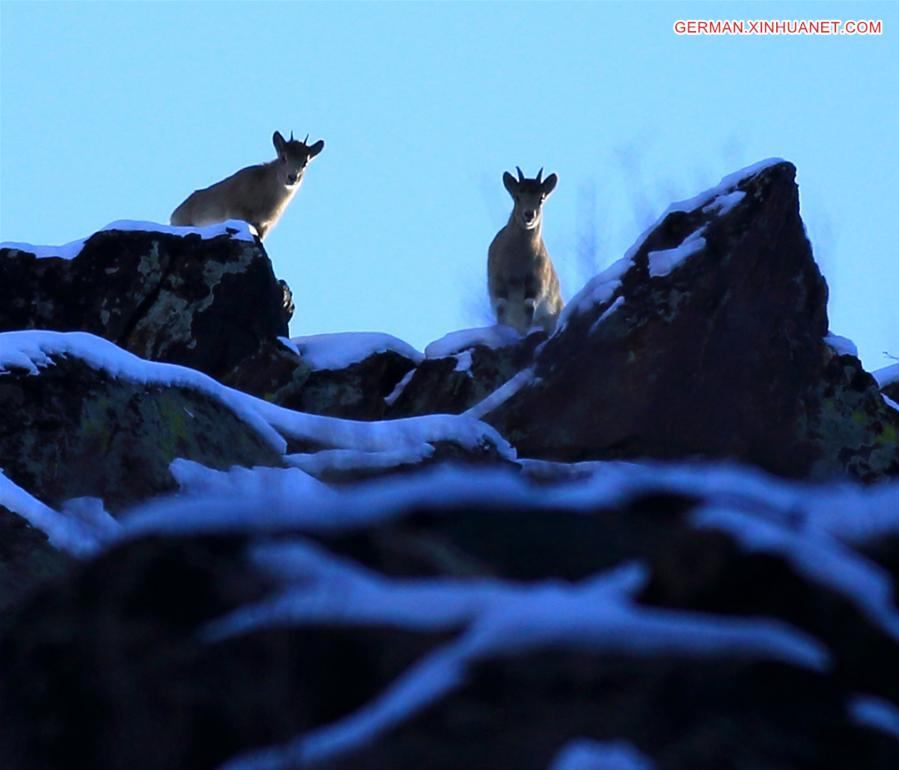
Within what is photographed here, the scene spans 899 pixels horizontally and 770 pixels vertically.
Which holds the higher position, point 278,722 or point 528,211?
point 528,211

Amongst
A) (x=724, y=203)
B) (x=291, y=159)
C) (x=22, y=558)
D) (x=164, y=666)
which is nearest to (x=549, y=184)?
(x=291, y=159)

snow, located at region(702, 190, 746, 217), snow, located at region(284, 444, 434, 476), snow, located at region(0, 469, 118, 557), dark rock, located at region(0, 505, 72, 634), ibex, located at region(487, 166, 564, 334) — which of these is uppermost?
ibex, located at region(487, 166, 564, 334)

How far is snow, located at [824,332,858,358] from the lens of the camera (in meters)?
15.1

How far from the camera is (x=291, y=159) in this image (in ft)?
84.5

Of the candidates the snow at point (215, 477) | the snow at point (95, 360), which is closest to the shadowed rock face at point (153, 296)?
the snow at point (95, 360)

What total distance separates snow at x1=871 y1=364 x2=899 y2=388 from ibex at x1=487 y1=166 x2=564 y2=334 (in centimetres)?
417

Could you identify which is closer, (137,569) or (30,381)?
(137,569)

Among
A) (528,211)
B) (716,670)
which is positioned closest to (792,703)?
(716,670)

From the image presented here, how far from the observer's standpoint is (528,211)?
880 inches

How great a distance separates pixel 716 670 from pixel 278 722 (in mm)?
696

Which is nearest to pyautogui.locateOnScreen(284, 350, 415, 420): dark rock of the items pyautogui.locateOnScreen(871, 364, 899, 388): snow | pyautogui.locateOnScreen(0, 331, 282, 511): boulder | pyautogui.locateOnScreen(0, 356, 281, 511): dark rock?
pyautogui.locateOnScreen(871, 364, 899, 388): snow

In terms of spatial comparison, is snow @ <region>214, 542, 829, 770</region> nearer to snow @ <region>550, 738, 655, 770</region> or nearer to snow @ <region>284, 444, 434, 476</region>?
snow @ <region>550, 738, 655, 770</region>

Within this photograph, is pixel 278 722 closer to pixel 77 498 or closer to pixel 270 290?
pixel 77 498

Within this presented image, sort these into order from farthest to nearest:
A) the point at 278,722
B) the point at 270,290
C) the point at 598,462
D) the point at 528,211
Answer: the point at 528,211 → the point at 270,290 → the point at 598,462 → the point at 278,722
